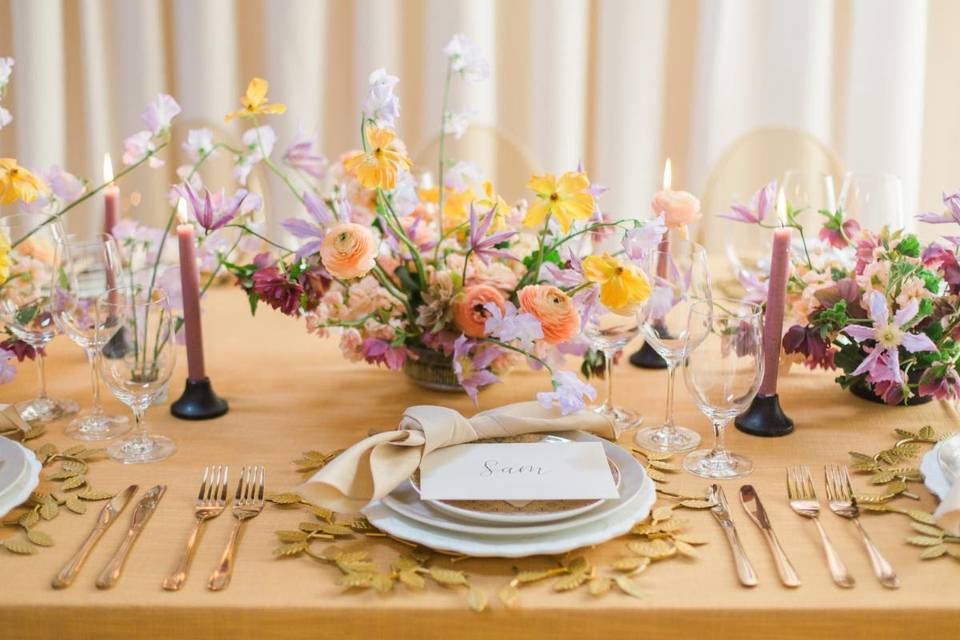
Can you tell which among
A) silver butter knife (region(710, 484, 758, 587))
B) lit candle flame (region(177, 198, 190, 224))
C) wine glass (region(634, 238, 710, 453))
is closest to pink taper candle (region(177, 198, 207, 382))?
lit candle flame (region(177, 198, 190, 224))

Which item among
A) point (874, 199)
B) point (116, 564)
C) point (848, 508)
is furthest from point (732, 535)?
point (874, 199)

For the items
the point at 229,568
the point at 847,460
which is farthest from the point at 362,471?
the point at 847,460

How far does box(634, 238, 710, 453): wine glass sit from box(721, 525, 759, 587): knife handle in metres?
0.23

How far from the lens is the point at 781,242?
135 centimetres

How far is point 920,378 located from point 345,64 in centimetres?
243

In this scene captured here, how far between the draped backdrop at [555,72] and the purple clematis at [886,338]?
2024 millimetres

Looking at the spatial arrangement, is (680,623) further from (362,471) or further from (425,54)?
(425,54)

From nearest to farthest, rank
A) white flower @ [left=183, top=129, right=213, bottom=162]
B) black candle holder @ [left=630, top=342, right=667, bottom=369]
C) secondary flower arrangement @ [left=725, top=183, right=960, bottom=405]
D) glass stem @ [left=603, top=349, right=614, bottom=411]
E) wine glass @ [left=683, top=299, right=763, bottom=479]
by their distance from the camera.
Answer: wine glass @ [left=683, top=299, right=763, bottom=479] < secondary flower arrangement @ [left=725, top=183, right=960, bottom=405] < glass stem @ [left=603, top=349, right=614, bottom=411] < white flower @ [left=183, top=129, right=213, bottom=162] < black candle holder @ [left=630, top=342, right=667, bottom=369]

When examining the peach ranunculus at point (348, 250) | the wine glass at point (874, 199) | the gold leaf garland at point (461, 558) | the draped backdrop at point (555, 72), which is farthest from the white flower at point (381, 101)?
the draped backdrop at point (555, 72)

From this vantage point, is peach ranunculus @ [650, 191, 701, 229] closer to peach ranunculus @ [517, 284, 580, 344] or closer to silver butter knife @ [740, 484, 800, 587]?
peach ranunculus @ [517, 284, 580, 344]

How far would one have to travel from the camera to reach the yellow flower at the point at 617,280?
3.98 feet

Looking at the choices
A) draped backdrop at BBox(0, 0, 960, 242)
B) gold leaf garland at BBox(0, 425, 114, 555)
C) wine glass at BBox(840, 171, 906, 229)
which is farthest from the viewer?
draped backdrop at BBox(0, 0, 960, 242)

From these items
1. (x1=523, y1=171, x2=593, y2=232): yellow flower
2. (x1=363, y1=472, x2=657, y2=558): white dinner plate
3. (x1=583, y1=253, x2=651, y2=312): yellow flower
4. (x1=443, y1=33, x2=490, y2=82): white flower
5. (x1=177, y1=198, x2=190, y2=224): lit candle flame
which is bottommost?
(x1=363, y1=472, x2=657, y2=558): white dinner plate

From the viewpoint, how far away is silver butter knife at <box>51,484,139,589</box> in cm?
99
